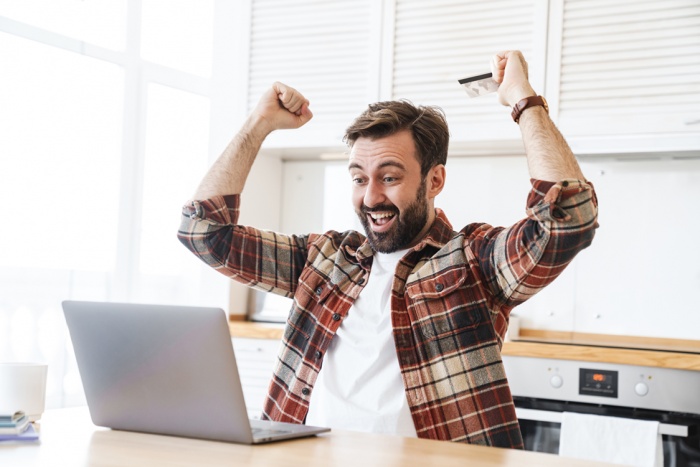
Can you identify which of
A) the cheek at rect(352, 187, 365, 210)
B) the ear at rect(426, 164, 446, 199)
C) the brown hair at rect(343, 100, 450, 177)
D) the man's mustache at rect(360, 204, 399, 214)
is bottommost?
the man's mustache at rect(360, 204, 399, 214)

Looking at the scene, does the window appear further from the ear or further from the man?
the ear

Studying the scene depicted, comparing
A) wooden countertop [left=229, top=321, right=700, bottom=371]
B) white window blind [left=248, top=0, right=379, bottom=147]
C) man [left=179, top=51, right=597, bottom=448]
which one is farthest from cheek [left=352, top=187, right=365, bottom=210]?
white window blind [left=248, top=0, right=379, bottom=147]

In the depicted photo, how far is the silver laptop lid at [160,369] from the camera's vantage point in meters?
1.29

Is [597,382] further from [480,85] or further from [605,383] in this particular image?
[480,85]

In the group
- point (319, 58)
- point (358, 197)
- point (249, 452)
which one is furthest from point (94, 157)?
point (249, 452)

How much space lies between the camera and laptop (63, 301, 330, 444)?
129 centimetres

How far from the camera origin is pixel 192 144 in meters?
3.95

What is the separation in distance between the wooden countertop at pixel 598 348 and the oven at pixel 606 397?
0.02 metres

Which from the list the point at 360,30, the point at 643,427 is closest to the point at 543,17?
the point at 360,30

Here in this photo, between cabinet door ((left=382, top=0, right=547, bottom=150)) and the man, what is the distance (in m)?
1.30

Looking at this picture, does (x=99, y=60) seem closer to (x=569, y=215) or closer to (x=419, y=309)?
(x=419, y=309)

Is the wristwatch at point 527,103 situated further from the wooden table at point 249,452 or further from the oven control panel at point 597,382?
the oven control panel at point 597,382

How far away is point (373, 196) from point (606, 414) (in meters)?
1.39

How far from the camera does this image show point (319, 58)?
11.9 feet
